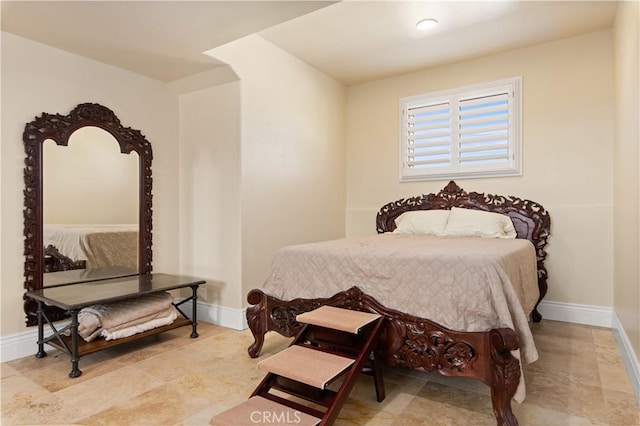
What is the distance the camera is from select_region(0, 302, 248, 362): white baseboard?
103 inches

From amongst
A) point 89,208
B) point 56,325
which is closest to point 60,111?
point 89,208

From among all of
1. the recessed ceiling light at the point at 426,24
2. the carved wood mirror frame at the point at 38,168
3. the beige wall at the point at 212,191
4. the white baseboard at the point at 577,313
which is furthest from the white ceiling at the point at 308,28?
the white baseboard at the point at 577,313

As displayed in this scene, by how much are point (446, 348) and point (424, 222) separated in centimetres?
211

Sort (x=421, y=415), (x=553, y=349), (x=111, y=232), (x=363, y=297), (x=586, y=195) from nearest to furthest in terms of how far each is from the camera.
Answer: (x=421, y=415), (x=363, y=297), (x=553, y=349), (x=111, y=232), (x=586, y=195)

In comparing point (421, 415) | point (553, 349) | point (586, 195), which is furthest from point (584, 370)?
point (586, 195)

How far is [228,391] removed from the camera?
2.17 meters

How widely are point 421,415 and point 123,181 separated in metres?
2.99

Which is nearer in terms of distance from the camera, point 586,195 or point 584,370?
point 584,370

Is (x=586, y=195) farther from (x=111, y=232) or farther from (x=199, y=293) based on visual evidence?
(x=111, y=232)

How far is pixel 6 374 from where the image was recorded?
238 centimetres

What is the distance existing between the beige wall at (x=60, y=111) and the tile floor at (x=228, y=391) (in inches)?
30.5

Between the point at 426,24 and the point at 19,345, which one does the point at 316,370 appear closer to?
the point at 19,345

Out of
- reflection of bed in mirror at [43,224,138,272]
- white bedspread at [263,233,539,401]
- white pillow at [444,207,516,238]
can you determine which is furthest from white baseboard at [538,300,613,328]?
reflection of bed in mirror at [43,224,138,272]

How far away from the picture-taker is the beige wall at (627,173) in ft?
7.22
